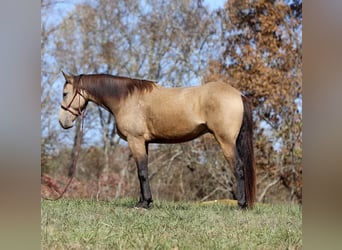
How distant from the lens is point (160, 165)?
335 cm

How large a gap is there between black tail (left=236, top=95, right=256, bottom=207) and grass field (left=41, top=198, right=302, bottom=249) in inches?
4.6

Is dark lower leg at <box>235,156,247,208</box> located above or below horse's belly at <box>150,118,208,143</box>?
below

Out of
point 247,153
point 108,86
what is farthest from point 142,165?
point 247,153

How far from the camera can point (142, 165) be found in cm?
315

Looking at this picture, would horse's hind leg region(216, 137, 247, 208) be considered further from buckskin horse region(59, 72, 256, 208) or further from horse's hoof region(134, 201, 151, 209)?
horse's hoof region(134, 201, 151, 209)

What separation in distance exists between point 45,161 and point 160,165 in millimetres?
752

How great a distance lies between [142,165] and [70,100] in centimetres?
62

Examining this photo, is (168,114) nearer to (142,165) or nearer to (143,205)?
(142,165)

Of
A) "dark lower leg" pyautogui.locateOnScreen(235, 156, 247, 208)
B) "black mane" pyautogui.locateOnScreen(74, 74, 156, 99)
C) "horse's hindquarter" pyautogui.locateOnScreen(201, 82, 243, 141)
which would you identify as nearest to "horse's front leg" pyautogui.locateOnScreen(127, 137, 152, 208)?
"black mane" pyautogui.locateOnScreen(74, 74, 156, 99)

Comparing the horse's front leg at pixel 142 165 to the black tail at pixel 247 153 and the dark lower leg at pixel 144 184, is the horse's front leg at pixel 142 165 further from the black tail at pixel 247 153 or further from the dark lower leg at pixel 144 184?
the black tail at pixel 247 153

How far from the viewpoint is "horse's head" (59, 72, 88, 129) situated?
3178 mm
